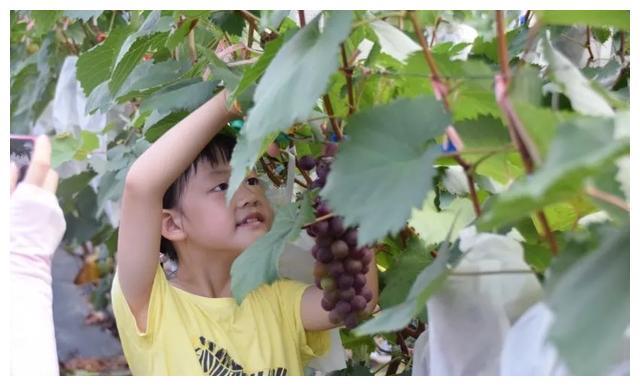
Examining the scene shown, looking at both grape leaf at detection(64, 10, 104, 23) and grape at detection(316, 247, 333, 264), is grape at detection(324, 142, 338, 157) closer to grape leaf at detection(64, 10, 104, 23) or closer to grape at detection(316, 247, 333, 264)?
grape at detection(316, 247, 333, 264)

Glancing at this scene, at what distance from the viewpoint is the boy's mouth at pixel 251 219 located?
156 centimetres

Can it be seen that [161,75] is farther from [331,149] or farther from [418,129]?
[418,129]

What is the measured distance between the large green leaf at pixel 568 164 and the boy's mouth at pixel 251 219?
88 cm

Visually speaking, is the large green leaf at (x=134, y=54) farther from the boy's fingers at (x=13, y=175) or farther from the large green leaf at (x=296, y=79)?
the large green leaf at (x=296, y=79)

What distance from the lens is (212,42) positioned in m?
1.47

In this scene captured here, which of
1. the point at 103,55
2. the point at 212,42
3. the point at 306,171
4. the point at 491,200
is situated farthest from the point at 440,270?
the point at 103,55

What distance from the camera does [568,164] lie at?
0.64 meters

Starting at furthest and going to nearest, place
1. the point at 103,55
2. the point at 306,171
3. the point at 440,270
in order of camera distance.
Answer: the point at 103,55
the point at 306,171
the point at 440,270

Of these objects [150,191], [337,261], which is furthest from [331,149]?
[150,191]

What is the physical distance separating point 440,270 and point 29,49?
356 centimetres

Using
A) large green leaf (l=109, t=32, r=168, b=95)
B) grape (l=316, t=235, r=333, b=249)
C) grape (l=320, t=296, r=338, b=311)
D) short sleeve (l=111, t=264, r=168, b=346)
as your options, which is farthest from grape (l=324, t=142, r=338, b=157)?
short sleeve (l=111, t=264, r=168, b=346)

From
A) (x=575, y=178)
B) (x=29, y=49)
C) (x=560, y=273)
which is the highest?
(x=575, y=178)

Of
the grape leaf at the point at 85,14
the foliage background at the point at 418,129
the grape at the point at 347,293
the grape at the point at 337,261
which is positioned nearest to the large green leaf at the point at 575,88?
the foliage background at the point at 418,129
